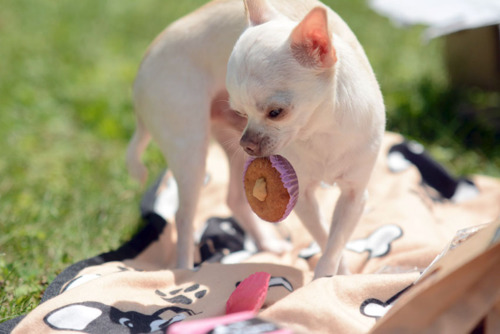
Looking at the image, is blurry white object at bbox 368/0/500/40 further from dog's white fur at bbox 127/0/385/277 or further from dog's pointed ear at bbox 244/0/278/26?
dog's pointed ear at bbox 244/0/278/26

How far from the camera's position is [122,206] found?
3.21 m

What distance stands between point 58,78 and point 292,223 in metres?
2.68

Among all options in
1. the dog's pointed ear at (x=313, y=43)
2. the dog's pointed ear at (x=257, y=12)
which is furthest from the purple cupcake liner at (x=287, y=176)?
the dog's pointed ear at (x=257, y=12)

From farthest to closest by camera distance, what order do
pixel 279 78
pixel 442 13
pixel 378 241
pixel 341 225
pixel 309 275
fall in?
pixel 442 13
pixel 378 241
pixel 309 275
pixel 341 225
pixel 279 78

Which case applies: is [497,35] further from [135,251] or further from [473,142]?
[135,251]

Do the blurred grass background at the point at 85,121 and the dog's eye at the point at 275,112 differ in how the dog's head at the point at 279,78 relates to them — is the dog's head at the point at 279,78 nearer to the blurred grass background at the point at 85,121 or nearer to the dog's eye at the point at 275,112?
the dog's eye at the point at 275,112

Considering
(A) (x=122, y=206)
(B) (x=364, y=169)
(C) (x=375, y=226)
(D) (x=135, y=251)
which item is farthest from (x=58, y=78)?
(B) (x=364, y=169)

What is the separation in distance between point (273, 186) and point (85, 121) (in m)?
2.69

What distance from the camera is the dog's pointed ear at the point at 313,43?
1.78 m

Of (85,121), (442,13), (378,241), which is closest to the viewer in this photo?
(378,241)

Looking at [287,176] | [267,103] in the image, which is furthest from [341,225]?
[267,103]

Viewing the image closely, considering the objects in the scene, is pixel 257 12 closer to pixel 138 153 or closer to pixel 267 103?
pixel 267 103

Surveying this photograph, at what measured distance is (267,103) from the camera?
1.83 metres

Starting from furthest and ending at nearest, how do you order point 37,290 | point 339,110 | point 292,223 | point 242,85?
point 292,223 → point 37,290 → point 339,110 → point 242,85
